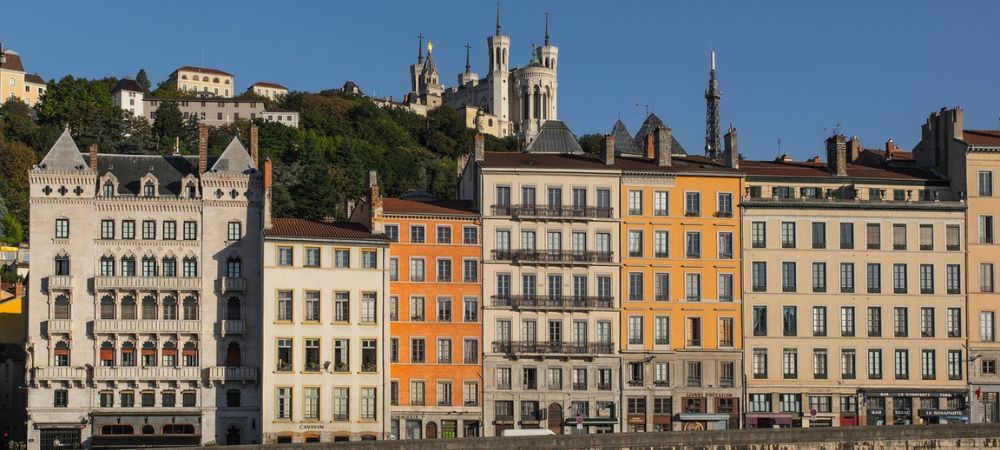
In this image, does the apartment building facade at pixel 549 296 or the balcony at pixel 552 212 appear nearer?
the apartment building facade at pixel 549 296

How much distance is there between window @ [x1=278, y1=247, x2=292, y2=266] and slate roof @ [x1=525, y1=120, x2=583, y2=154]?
51.5 ft

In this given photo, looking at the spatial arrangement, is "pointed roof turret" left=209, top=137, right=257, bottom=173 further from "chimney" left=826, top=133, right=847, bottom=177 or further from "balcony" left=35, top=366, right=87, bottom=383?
"chimney" left=826, top=133, right=847, bottom=177

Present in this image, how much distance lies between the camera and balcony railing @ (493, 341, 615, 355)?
70169 mm

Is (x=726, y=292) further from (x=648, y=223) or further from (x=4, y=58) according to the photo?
(x=4, y=58)

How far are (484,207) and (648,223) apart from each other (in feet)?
24.1

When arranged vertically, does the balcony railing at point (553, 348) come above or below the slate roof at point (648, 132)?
below

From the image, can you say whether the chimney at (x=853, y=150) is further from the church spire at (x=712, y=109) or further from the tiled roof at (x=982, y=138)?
the church spire at (x=712, y=109)

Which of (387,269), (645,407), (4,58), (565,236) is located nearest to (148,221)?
(387,269)

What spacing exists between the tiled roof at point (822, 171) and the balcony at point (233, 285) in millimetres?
22993

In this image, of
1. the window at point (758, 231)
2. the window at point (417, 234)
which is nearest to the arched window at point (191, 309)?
the window at point (417, 234)

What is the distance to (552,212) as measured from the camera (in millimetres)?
71188

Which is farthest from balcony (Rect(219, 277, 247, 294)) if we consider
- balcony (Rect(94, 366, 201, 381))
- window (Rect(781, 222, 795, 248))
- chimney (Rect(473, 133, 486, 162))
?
window (Rect(781, 222, 795, 248))

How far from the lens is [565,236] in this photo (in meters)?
71.4

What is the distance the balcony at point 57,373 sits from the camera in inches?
2591
